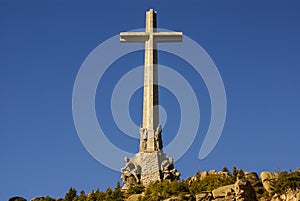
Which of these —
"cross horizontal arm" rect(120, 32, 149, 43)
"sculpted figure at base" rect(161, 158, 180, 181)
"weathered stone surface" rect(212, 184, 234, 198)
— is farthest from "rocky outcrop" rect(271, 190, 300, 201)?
"cross horizontal arm" rect(120, 32, 149, 43)

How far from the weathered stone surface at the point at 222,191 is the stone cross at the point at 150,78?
57.7ft

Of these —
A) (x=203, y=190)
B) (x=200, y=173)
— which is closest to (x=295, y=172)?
(x=203, y=190)

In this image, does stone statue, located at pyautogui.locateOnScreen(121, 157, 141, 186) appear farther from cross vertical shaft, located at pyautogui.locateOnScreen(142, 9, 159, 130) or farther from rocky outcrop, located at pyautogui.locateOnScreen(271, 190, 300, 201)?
rocky outcrop, located at pyautogui.locateOnScreen(271, 190, 300, 201)

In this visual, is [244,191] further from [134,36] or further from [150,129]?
[134,36]

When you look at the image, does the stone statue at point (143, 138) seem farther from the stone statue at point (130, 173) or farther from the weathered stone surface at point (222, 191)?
the weathered stone surface at point (222, 191)

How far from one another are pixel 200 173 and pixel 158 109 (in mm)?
10894

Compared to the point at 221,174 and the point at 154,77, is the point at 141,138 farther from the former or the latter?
the point at 221,174

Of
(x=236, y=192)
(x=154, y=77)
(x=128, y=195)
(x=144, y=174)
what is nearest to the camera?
(x=236, y=192)

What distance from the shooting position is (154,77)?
3083 inches

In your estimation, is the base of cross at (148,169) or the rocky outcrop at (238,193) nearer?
the rocky outcrop at (238,193)

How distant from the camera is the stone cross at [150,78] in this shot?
75.8 meters

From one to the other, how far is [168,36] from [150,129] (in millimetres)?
10772

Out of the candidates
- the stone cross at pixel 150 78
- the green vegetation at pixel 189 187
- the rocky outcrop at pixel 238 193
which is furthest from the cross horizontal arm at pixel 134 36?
the rocky outcrop at pixel 238 193

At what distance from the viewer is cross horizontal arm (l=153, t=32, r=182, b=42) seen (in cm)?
7956
